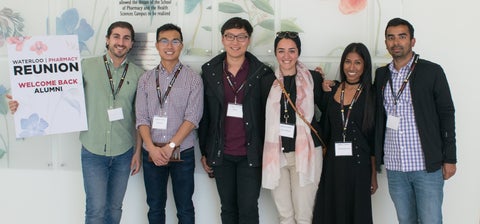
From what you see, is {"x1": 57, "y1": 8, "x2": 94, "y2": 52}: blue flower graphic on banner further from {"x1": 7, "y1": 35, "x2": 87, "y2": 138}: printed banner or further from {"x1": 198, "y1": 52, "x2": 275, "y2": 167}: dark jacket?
{"x1": 198, "y1": 52, "x2": 275, "y2": 167}: dark jacket

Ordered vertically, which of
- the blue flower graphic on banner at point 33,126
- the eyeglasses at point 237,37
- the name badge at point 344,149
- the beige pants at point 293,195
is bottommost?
the beige pants at point 293,195

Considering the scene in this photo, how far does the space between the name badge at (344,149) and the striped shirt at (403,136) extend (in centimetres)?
22

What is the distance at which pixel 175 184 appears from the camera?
9.29 ft

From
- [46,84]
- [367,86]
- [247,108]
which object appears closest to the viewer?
[367,86]

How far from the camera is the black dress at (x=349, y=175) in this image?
99.8 inches

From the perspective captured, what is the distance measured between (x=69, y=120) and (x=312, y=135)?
5.66 ft

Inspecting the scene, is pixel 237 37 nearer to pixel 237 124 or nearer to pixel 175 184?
pixel 237 124

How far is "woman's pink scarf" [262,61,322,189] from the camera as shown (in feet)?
8.50

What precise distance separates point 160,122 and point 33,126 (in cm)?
100

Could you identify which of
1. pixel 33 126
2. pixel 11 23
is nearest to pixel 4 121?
pixel 33 126

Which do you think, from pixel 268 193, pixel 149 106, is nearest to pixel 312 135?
pixel 268 193

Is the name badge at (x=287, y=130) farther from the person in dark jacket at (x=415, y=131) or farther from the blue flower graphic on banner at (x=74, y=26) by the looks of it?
the blue flower graphic on banner at (x=74, y=26)

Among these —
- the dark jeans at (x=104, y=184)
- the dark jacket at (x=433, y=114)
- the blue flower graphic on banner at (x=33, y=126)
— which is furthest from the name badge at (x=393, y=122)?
the blue flower graphic on banner at (x=33, y=126)

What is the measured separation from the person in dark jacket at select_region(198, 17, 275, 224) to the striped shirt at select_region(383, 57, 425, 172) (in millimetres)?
781
